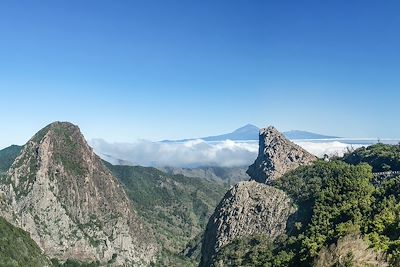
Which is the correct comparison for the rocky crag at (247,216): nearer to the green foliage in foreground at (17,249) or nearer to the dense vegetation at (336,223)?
the dense vegetation at (336,223)

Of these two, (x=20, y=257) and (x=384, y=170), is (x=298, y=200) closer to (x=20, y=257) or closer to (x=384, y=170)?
(x=384, y=170)

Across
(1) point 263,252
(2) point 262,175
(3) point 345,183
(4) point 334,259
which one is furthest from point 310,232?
(2) point 262,175

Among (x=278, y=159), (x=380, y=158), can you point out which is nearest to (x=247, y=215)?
(x=380, y=158)

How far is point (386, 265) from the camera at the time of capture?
2224 inches

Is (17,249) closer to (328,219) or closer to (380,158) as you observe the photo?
(328,219)

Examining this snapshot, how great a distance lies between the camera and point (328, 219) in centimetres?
10575

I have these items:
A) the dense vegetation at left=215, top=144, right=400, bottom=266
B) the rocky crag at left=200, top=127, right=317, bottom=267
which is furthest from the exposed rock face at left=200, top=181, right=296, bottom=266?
the dense vegetation at left=215, top=144, right=400, bottom=266

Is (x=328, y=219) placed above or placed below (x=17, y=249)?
above

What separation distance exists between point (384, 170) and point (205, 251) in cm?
5612

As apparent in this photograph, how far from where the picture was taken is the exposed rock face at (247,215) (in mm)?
125062

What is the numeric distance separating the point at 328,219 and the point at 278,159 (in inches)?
3144

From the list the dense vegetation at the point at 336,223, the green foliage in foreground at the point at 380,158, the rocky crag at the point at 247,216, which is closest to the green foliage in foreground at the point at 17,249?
the rocky crag at the point at 247,216

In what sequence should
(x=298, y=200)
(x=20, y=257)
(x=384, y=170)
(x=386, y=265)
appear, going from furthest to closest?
1. (x=20, y=257)
2. (x=384, y=170)
3. (x=298, y=200)
4. (x=386, y=265)

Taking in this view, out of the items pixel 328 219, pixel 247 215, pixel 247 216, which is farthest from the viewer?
pixel 247 215
